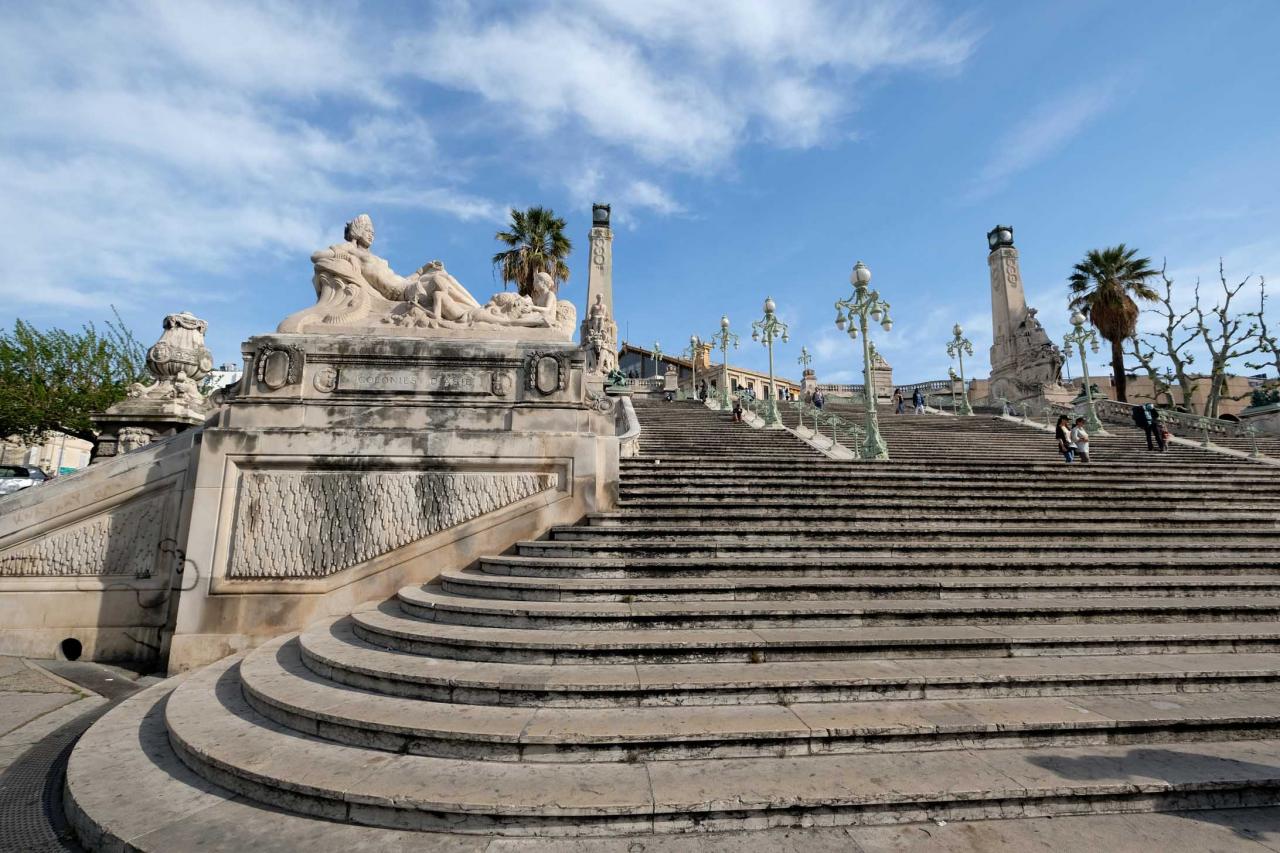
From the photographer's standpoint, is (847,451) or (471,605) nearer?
(471,605)

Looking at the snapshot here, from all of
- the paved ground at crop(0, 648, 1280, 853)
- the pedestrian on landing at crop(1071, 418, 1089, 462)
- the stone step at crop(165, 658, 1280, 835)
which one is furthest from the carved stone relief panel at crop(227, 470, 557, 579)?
the pedestrian on landing at crop(1071, 418, 1089, 462)

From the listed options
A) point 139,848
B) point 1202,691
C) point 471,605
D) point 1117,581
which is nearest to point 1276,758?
point 1202,691

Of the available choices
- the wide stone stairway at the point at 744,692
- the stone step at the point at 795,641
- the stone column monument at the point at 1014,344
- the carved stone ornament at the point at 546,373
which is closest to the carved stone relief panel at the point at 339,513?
the wide stone stairway at the point at 744,692

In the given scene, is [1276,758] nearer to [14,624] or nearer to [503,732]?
[503,732]

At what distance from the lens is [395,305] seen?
26.5 feet

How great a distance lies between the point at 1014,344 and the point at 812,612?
36562mm

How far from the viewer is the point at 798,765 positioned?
323 cm

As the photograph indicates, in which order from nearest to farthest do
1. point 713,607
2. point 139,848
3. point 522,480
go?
point 139,848, point 713,607, point 522,480

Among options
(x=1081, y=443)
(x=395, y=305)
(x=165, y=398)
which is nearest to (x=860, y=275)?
(x=1081, y=443)

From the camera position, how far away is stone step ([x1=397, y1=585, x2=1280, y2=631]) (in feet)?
16.3

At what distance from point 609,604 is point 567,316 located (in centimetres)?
579

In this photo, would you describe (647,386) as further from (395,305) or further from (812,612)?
(812,612)

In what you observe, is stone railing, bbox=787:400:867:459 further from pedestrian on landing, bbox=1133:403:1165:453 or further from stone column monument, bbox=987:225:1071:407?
stone column monument, bbox=987:225:1071:407

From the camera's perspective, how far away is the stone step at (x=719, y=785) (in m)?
2.83
